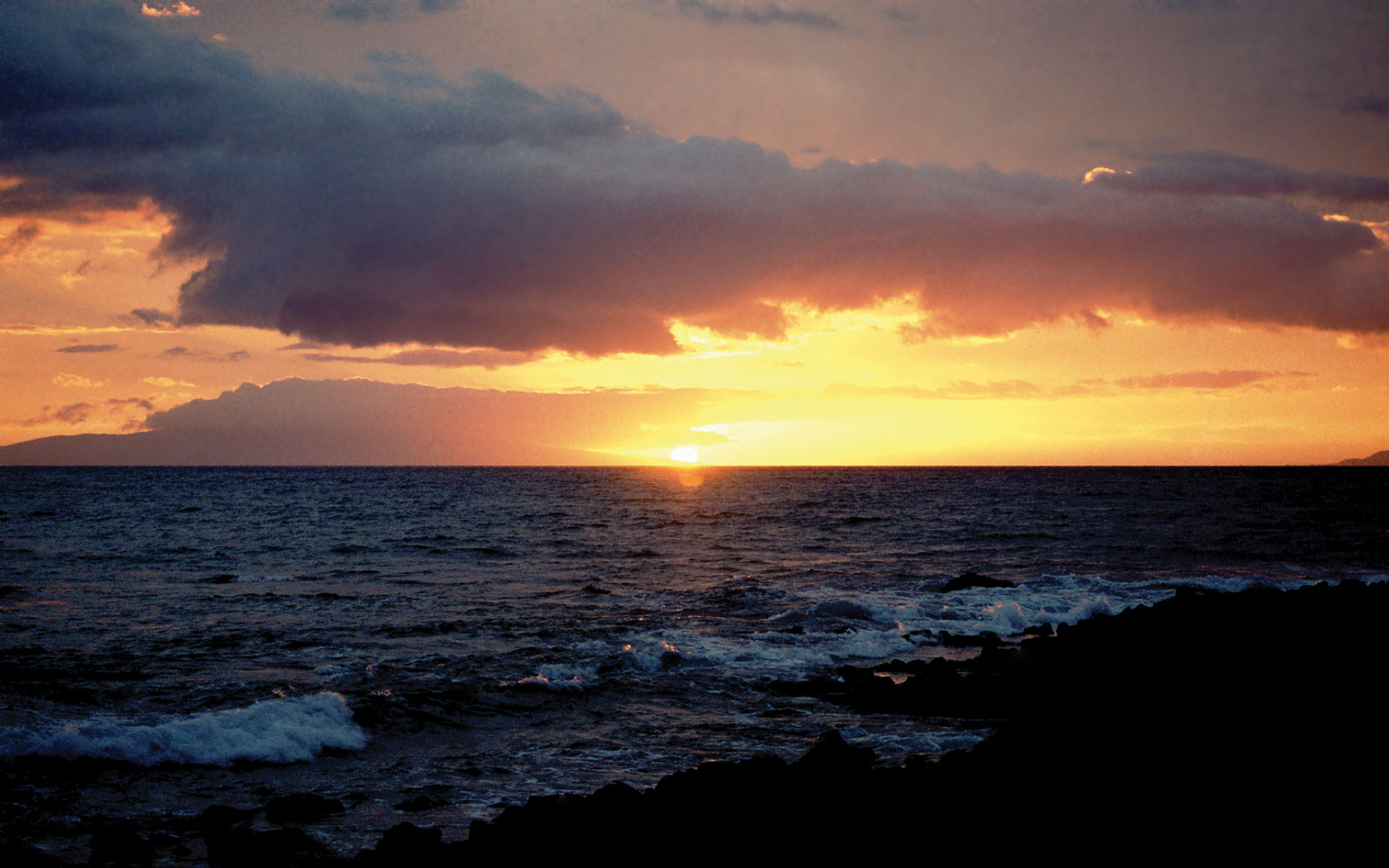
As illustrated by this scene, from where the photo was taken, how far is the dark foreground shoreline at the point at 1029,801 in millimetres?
7578

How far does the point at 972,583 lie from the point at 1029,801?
22581 mm

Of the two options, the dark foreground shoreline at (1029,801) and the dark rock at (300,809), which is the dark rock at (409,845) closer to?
the dark foreground shoreline at (1029,801)

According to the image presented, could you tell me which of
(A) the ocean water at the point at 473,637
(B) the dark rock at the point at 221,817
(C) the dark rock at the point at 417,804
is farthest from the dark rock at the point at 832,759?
(B) the dark rock at the point at 221,817

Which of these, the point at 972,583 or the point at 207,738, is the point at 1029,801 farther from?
the point at 972,583

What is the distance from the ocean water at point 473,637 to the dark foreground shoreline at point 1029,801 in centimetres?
120

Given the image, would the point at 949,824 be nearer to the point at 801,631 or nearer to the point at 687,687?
the point at 687,687

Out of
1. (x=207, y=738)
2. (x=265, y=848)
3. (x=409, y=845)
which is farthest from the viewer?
(x=207, y=738)

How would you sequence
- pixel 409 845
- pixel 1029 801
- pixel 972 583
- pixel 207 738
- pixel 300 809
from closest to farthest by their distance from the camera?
pixel 409 845, pixel 1029 801, pixel 300 809, pixel 207 738, pixel 972 583

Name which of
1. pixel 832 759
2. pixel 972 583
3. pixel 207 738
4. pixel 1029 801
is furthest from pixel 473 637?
pixel 972 583

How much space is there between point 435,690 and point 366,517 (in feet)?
163

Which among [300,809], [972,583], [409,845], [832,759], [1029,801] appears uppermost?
[1029,801]

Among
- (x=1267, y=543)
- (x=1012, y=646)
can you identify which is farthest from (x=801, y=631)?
(x=1267, y=543)

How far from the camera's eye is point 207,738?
12305 millimetres

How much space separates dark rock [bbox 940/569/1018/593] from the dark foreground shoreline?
56.4ft
